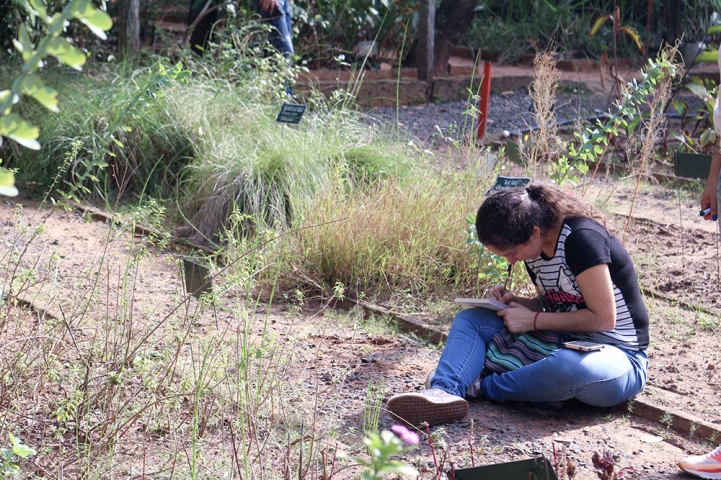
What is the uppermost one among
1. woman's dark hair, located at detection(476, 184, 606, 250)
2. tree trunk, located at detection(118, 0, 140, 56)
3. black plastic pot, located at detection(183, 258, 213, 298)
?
tree trunk, located at detection(118, 0, 140, 56)

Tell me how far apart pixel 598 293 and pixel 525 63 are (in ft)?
31.9

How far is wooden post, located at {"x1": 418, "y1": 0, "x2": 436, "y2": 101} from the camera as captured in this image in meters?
9.29

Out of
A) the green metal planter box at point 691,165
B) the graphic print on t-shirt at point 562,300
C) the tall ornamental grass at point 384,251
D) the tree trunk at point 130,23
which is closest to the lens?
the graphic print on t-shirt at point 562,300

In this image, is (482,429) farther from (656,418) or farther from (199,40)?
(199,40)

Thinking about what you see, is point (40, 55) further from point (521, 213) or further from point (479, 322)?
point (479, 322)

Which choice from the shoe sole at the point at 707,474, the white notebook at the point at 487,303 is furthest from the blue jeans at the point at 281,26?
the shoe sole at the point at 707,474

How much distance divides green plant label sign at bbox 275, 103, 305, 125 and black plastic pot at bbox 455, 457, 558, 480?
130 inches

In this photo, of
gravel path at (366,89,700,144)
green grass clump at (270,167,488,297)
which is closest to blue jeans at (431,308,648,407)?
green grass clump at (270,167,488,297)

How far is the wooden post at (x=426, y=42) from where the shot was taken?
929cm

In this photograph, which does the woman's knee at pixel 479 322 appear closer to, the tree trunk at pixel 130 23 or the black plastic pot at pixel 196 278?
the black plastic pot at pixel 196 278

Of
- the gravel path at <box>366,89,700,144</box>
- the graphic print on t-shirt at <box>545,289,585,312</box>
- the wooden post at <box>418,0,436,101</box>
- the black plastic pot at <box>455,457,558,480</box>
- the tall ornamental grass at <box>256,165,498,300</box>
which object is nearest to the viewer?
the black plastic pot at <box>455,457,558,480</box>

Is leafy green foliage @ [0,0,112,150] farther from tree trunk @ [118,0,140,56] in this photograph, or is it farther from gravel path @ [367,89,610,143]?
gravel path @ [367,89,610,143]

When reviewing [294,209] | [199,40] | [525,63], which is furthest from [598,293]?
[525,63]

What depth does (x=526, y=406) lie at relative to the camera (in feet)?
10.1
